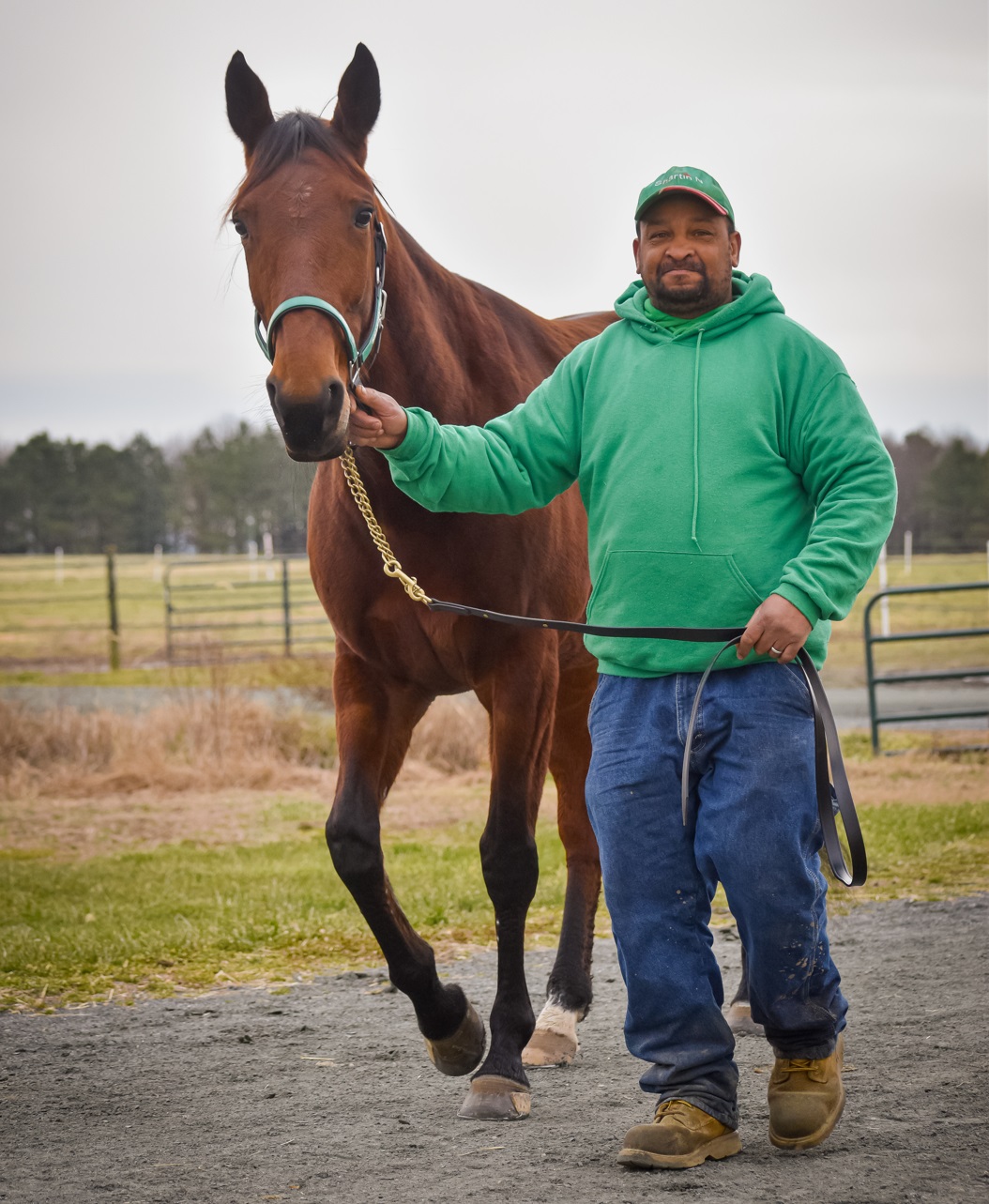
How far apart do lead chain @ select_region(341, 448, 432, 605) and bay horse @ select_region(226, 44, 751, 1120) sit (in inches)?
2.0

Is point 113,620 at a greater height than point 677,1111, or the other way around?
point 113,620

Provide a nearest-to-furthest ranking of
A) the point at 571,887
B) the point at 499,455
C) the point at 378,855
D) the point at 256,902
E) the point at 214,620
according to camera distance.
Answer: the point at 499,455
the point at 378,855
the point at 571,887
the point at 256,902
the point at 214,620

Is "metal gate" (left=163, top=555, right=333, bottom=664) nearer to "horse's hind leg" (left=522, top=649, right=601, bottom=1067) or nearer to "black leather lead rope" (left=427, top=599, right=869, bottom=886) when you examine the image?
"horse's hind leg" (left=522, top=649, right=601, bottom=1067)

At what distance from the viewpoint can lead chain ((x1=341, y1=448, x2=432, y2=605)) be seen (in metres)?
3.46

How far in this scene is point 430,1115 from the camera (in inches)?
136

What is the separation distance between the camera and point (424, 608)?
11.8 ft

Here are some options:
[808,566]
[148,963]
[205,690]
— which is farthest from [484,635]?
[205,690]

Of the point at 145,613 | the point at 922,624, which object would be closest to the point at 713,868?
the point at 922,624

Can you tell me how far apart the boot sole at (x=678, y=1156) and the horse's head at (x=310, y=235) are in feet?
5.60

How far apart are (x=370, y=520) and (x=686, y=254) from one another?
1.15 metres

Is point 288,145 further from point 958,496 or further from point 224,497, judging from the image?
point 224,497

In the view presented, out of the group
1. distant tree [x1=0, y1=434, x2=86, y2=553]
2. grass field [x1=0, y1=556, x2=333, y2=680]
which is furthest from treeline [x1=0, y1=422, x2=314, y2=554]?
grass field [x1=0, y1=556, x2=333, y2=680]

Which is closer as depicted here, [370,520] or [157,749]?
[370,520]

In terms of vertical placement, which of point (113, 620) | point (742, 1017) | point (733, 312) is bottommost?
point (742, 1017)
